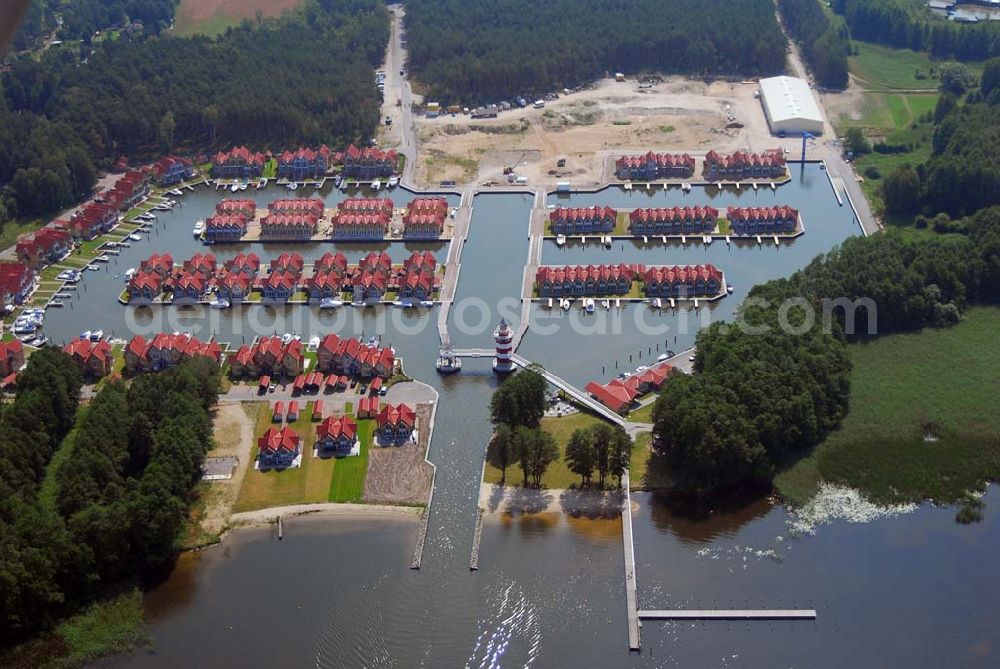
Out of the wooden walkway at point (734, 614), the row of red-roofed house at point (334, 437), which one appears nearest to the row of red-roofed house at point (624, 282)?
the row of red-roofed house at point (334, 437)

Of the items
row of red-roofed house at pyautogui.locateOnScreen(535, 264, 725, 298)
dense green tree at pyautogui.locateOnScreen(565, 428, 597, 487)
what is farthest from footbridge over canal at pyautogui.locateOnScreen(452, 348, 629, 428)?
row of red-roofed house at pyautogui.locateOnScreen(535, 264, 725, 298)

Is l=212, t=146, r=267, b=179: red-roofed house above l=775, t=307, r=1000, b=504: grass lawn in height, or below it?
above

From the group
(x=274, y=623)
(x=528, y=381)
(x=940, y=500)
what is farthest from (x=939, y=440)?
(x=274, y=623)

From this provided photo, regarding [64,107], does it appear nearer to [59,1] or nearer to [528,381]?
[59,1]

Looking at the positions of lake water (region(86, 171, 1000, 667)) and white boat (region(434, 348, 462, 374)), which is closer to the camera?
lake water (region(86, 171, 1000, 667))

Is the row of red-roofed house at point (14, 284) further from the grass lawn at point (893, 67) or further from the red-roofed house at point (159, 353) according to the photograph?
the grass lawn at point (893, 67)

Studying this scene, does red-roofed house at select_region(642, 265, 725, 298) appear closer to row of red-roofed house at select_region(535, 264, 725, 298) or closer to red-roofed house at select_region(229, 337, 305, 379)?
row of red-roofed house at select_region(535, 264, 725, 298)
